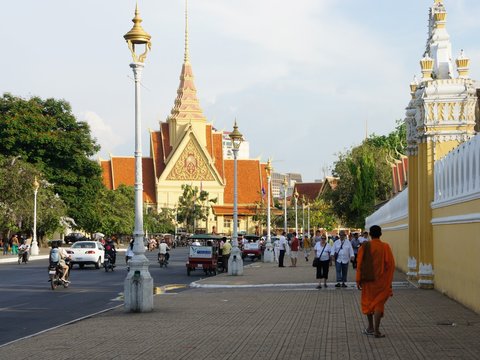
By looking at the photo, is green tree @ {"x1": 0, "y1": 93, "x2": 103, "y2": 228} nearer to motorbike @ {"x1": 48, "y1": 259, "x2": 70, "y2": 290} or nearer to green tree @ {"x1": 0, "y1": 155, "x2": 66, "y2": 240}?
green tree @ {"x1": 0, "y1": 155, "x2": 66, "y2": 240}

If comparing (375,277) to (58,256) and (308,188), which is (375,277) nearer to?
(58,256)

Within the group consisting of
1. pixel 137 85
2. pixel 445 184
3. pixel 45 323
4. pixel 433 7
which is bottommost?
pixel 45 323

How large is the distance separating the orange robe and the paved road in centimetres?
546

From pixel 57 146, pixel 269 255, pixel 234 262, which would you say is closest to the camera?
pixel 234 262

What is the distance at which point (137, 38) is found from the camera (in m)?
18.2

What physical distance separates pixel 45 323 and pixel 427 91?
12.7 meters

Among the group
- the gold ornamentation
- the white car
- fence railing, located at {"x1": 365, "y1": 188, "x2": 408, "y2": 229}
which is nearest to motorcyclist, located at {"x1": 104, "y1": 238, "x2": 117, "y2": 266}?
the white car

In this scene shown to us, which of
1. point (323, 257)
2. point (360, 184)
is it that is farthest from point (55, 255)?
point (360, 184)

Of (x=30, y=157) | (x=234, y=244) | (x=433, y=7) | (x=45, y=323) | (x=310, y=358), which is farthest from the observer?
(x=30, y=157)

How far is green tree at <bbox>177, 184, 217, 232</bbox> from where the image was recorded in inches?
4535

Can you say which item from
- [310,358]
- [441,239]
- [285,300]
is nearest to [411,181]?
[441,239]

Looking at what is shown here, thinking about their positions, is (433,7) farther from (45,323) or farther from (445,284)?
(45,323)

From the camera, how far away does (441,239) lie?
21.7 meters

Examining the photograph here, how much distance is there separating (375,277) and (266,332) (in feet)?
6.80
